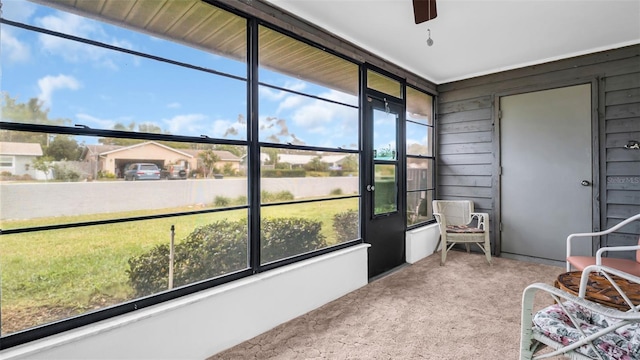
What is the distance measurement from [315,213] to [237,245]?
0.82 meters

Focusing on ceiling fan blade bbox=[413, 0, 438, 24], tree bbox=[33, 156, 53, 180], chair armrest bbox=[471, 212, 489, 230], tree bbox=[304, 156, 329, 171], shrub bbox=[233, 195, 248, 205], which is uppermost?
ceiling fan blade bbox=[413, 0, 438, 24]

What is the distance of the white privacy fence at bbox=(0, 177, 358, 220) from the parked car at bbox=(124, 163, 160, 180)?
0.03m

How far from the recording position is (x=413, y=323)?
2.30 m

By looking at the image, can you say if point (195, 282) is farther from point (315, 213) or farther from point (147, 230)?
point (315, 213)

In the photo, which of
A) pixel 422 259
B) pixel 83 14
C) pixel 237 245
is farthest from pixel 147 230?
pixel 422 259

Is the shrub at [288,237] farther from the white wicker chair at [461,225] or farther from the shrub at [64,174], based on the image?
the white wicker chair at [461,225]

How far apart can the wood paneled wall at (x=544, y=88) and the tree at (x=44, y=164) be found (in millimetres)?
4393

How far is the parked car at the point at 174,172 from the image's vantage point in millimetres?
1845

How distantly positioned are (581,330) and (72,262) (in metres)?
2.36

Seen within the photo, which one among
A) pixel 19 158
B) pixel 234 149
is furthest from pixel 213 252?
pixel 19 158

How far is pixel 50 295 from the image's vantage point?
148 cm

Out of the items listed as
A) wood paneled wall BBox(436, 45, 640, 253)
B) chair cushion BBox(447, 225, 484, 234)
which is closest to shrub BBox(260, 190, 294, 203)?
chair cushion BBox(447, 225, 484, 234)

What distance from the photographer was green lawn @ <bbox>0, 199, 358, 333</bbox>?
4.59ft

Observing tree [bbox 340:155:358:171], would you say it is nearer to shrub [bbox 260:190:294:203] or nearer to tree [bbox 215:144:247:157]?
shrub [bbox 260:190:294:203]
